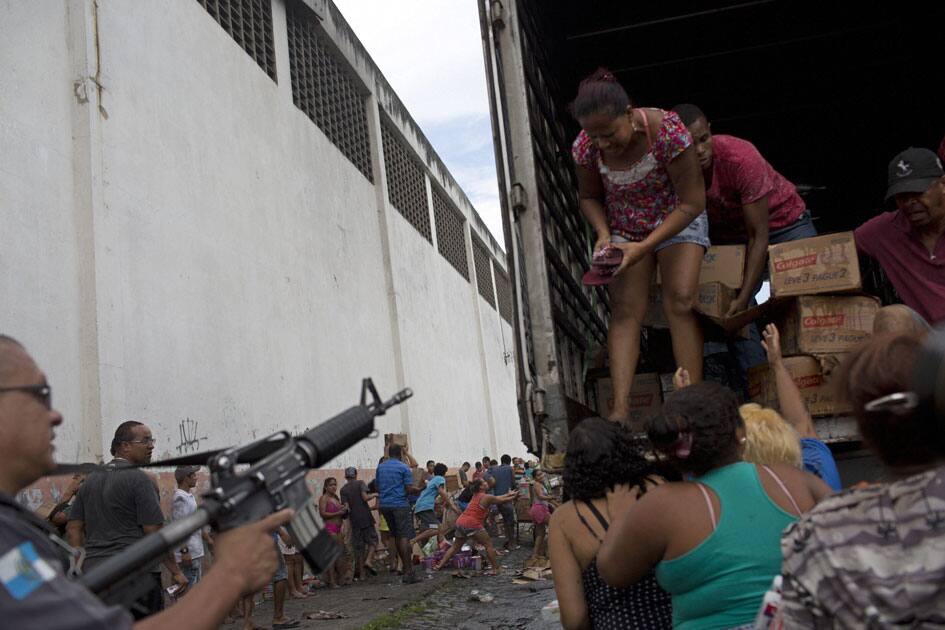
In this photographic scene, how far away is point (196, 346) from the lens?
35.5ft

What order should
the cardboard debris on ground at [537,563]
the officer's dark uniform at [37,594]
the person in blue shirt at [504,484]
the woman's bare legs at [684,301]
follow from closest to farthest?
the officer's dark uniform at [37,594] → the woman's bare legs at [684,301] → the cardboard debris on ground at [537,563] → the person in blue shirt at [504,484]

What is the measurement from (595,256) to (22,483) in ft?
10.3

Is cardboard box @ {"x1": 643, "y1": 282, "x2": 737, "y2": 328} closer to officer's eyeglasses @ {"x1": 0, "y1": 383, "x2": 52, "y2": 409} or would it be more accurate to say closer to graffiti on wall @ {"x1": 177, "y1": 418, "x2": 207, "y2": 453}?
officer's eyeglasses @ {"x1": 0, "y1": 383, "x2": 52, "y2": 409}

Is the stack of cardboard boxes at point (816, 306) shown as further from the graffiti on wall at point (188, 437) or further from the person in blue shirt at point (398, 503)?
the person in blue shirt at point (398, 503)

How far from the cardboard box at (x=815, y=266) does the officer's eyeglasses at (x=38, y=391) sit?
334 centimetres

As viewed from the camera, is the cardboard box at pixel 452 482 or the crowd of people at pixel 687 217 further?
the cardboard box at pixel 452 482

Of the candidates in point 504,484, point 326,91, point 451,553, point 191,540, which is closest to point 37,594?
point 191,540

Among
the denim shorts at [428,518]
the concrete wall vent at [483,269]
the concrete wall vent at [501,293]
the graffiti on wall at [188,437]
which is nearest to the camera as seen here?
the graffiti on wall at [188,437]

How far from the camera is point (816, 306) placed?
4.30 meters

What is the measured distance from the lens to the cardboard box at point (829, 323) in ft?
13.9

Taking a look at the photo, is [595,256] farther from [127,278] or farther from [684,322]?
[127,278]

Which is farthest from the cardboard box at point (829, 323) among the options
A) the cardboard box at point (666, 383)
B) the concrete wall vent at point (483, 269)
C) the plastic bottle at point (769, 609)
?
the concrete wall vent at point (483, 269)

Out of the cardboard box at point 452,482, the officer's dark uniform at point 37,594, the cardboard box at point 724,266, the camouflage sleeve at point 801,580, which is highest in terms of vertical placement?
the cardboard box at point 724,266

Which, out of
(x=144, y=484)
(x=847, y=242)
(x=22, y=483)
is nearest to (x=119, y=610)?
(x=22, y=483)
